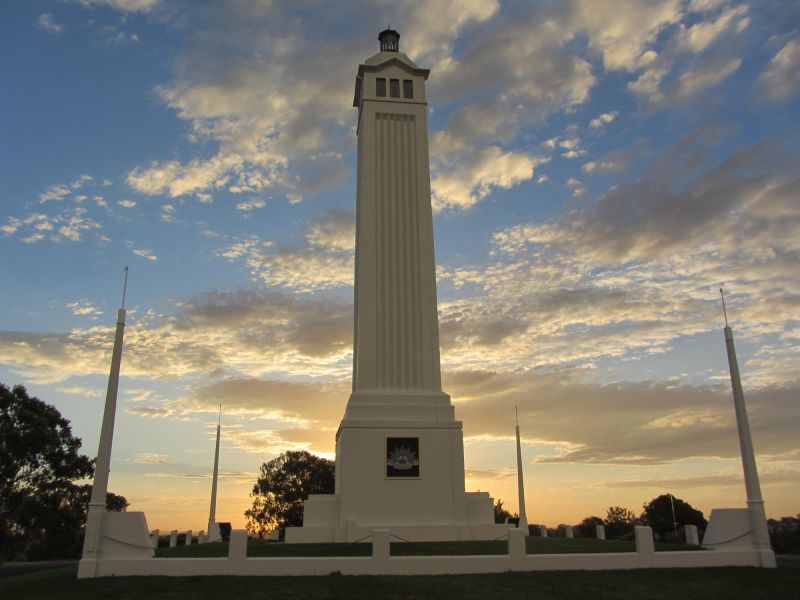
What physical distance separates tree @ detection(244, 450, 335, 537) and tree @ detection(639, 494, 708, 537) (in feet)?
104

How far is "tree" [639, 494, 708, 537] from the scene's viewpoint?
57.9m

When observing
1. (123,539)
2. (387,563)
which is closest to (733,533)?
(387,563)

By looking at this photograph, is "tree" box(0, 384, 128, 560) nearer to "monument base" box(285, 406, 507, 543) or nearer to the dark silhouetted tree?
"monument base" box(285, 406, 507, 543)

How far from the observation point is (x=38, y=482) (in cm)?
4219

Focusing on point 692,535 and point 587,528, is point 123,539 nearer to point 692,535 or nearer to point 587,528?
point 692,535

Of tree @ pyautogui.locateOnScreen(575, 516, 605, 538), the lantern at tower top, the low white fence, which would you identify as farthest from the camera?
tree @ pyautogui.locateOnScreen(575, 516, 605, 538)

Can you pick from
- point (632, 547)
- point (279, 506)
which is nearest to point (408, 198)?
point (632, 547)

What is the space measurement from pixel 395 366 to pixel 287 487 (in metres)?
38.1

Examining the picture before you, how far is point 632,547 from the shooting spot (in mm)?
21297

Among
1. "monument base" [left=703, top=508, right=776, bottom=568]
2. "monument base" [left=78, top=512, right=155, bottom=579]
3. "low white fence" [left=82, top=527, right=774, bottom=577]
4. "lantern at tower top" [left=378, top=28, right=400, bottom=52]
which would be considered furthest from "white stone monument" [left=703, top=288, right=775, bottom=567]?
"lantern at tower top" [left=378, top=28, right=400, bottom=52]

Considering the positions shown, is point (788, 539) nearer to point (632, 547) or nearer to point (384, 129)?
point (632, 547)

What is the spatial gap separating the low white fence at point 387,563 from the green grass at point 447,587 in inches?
19.5

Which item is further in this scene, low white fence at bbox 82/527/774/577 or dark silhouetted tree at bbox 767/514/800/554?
dark silhouetted tree at bbox 767/514/800/554

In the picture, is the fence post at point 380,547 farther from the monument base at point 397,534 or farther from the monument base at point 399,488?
the monument base at point 399,488
